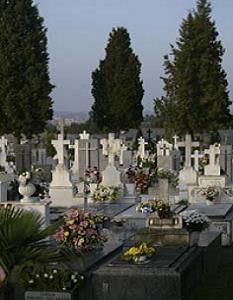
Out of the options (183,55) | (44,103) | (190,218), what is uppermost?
(183,55)

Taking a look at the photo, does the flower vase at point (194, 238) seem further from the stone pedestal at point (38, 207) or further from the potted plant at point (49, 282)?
the potted plant at point (49, 282)

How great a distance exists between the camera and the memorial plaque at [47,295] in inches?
317

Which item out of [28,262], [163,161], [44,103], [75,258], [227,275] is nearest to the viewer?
[28,262]

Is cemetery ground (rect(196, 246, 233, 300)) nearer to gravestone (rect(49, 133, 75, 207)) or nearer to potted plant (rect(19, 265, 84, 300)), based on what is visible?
potted plant (rect(19, 265, 84, 300))

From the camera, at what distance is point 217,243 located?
11.3 metres

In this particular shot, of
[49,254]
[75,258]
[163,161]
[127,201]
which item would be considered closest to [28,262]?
[49,254]

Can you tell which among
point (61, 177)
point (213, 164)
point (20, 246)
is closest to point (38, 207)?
point (20, 246)

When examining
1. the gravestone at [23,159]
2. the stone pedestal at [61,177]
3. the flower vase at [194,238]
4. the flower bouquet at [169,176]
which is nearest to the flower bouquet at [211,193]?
the stone pedestal at [61,177]

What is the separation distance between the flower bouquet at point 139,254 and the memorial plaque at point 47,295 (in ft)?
3.48

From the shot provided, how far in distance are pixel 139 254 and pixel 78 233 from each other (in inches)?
33.8

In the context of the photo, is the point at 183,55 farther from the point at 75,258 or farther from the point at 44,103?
the point at 75,258

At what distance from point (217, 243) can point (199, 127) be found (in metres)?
25.7

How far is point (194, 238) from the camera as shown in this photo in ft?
35.2

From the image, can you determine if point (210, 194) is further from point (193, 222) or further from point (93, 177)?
point (193, 222)
